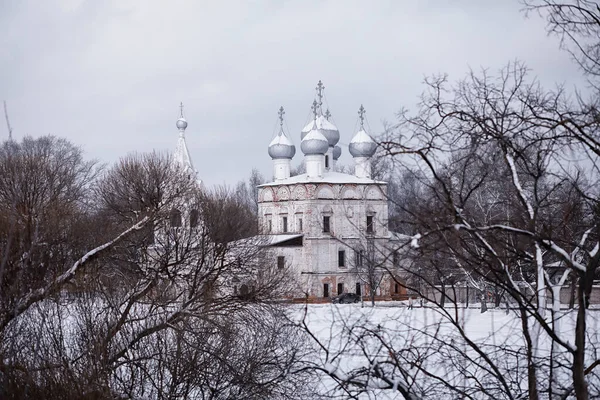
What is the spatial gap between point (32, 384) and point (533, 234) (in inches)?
173

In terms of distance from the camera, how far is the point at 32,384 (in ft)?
23.0

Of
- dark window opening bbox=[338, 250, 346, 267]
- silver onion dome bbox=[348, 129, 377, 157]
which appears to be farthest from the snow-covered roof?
dark window opening bbox=[338, 250, 346, 267]

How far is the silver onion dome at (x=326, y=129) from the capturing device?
41188 millimetres

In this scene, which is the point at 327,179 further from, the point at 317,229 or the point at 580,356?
the point at 580,356

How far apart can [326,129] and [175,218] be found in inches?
753

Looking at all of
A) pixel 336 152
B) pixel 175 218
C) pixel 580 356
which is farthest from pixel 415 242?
pixel 336 152

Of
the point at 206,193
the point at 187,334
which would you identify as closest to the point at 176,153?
the point at 206,193

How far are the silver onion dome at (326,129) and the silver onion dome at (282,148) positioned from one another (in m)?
1.36

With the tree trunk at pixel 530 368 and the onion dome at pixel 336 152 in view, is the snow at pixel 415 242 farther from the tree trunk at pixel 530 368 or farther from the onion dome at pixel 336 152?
the onion dome at pixel 336 152

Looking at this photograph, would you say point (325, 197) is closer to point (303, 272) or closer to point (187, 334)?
point (303, 272)

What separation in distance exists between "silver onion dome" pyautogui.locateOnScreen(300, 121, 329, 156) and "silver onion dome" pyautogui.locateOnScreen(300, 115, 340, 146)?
3.80 feet

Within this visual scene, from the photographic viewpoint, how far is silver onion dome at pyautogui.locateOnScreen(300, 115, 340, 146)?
4119 cm

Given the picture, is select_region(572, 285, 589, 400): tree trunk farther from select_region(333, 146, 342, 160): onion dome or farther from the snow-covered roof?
select_region(333, 146, 342, 160): onion dome

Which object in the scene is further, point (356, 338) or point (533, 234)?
point (356, 338)
